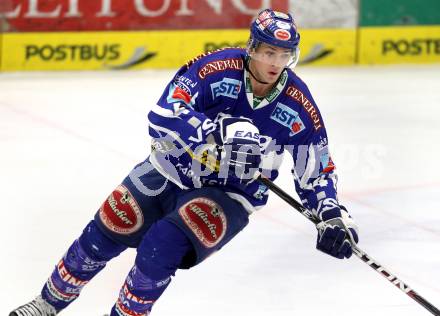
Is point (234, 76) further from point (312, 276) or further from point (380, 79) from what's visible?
point (380, 79)

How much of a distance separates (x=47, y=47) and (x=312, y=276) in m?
5.25

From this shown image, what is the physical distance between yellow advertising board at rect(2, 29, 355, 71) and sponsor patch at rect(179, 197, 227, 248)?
5.95 meters

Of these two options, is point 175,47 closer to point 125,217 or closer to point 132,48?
point 132,48

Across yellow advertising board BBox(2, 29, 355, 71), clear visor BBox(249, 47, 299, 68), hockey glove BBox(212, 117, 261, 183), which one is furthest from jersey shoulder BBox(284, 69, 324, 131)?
yellow advertising board BBox(2, 29, 355, 71)

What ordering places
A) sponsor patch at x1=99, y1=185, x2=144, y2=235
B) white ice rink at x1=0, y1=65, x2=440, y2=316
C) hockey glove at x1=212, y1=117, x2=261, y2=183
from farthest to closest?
white ice rink at x1=0, y1=65, x2=440, y2=316 < sponsor patch at x1=99, y1=185, x2=144, y2=235 < hockey glove at x1=212, y1=117, x2=261, y2=183

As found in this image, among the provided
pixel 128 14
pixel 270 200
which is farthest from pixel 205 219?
pixel 128 14

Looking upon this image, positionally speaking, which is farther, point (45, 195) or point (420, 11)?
point (420, 11)

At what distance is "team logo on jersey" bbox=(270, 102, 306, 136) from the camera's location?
13.6 ft

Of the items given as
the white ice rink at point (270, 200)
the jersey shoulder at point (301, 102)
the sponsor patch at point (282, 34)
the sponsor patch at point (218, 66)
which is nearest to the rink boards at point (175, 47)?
the white ice rink at point (270, 200)

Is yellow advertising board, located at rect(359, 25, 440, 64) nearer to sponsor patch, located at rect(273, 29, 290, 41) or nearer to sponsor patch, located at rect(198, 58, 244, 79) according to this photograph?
sponsor patch, located at rect(198, 58, 244, 79)

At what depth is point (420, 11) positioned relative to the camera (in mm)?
10484

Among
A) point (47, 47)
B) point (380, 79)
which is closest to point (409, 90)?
point (380, 79)

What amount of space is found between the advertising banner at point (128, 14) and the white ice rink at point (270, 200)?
1.52 feet

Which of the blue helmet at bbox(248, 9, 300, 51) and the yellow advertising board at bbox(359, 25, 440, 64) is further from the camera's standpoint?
the yellow advertising board at bbox(359, 25, 440, 64)
